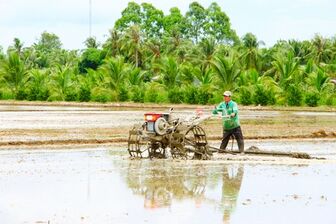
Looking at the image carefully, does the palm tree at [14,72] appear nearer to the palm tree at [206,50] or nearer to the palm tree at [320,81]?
the palm tree at [320,81]

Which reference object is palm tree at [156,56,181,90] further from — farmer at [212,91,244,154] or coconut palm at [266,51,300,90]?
farmer at [212,91,244,154]

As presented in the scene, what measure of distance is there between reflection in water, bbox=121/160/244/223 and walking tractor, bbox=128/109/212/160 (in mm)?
436

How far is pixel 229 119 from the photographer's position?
1572 centimetres

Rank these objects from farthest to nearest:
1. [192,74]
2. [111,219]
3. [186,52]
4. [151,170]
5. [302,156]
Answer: [186,52]
[192,74]
[302,156]
[151,170]
[111,219]

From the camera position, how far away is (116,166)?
13727mm

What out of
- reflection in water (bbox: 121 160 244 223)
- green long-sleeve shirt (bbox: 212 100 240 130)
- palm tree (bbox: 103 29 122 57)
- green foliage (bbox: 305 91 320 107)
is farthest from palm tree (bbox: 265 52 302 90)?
reflection in water (bbox: 121 160 244 223)

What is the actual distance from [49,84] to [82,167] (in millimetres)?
34596

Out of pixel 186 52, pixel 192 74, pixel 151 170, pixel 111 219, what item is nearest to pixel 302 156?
pixel 151 170

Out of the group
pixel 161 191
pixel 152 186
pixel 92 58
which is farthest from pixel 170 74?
pixel 161 191

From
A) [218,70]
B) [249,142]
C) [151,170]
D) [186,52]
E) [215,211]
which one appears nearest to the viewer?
[215,211]

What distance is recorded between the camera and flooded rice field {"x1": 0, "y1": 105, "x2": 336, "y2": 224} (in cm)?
847

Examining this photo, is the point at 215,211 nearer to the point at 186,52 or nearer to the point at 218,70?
the point at 218,70

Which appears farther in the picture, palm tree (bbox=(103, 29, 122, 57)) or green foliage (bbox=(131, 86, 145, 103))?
palm tree (bbox=(103, 29, 122, 57))

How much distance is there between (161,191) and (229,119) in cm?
557
